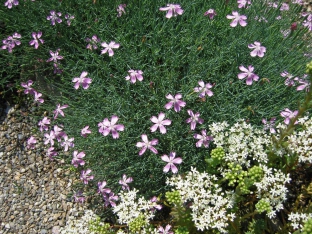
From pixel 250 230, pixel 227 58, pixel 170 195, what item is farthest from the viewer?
pixel 227 58

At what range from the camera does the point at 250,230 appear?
3168mm

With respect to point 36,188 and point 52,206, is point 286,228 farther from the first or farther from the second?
point 36,188

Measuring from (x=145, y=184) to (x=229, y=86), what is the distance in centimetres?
128

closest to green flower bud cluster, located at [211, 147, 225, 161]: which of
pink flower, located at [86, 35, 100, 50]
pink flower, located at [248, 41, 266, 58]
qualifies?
pink flower, located at [248, 41, 266, 58]

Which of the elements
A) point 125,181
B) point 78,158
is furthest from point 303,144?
point 78,158

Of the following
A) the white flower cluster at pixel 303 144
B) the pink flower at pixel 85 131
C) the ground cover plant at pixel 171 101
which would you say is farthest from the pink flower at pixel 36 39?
the white flower cluster at pixel 303 144

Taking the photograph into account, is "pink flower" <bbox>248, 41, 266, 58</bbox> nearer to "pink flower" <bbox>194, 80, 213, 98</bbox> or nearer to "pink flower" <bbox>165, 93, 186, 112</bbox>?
"pink flower" <bbox>194, 80, 213, 98</bbox>

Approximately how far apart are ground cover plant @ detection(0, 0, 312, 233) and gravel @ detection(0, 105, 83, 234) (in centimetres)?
21

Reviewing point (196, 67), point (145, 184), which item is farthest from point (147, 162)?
point (196, 67)

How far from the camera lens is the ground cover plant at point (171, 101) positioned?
317cm

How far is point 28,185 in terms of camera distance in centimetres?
401

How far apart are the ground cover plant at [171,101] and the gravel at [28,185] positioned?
0.21 m

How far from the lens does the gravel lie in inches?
150

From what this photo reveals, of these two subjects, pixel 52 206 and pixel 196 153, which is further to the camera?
pixel 52 206
